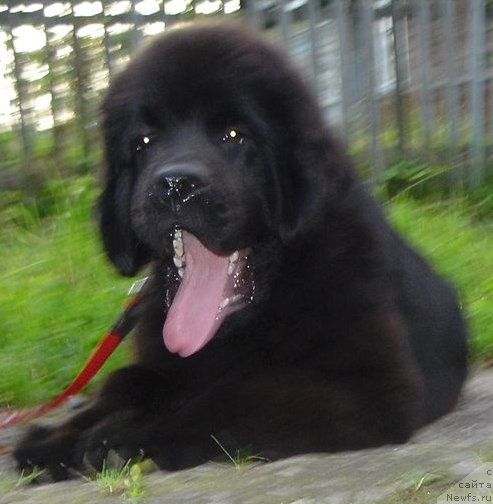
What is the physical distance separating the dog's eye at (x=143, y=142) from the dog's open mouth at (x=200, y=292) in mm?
305

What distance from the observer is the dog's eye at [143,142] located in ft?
11.6

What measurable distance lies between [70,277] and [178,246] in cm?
208

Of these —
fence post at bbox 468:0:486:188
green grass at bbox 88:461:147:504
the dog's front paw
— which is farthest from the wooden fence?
green grass at bbox 88:461:147:504

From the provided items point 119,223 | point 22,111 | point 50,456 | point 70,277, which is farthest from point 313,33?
point 50,456

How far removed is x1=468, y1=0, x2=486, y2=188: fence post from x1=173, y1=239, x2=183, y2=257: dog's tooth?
481 cm

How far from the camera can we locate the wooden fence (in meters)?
7.11

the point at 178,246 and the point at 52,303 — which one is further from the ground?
the point at 178,246

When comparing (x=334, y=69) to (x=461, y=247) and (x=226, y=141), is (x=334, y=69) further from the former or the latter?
(x=226, y=141)

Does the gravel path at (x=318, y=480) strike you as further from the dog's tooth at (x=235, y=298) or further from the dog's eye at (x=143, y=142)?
the dog's eye at (x=143, y=142)

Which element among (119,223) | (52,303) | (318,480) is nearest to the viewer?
(318,480)

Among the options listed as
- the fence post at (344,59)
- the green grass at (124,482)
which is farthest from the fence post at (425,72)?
the green grass at (124,482)

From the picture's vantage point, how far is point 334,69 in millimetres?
8016

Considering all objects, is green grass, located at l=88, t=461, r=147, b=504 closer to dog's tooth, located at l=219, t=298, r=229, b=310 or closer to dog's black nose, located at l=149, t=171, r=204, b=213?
dog's tooth, located at l=219, t=298, r=229, b=310

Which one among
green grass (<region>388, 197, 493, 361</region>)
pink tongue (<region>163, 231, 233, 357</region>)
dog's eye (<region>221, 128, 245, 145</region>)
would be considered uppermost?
dog's eye (<region>221, 128, 245, 145</region>)
